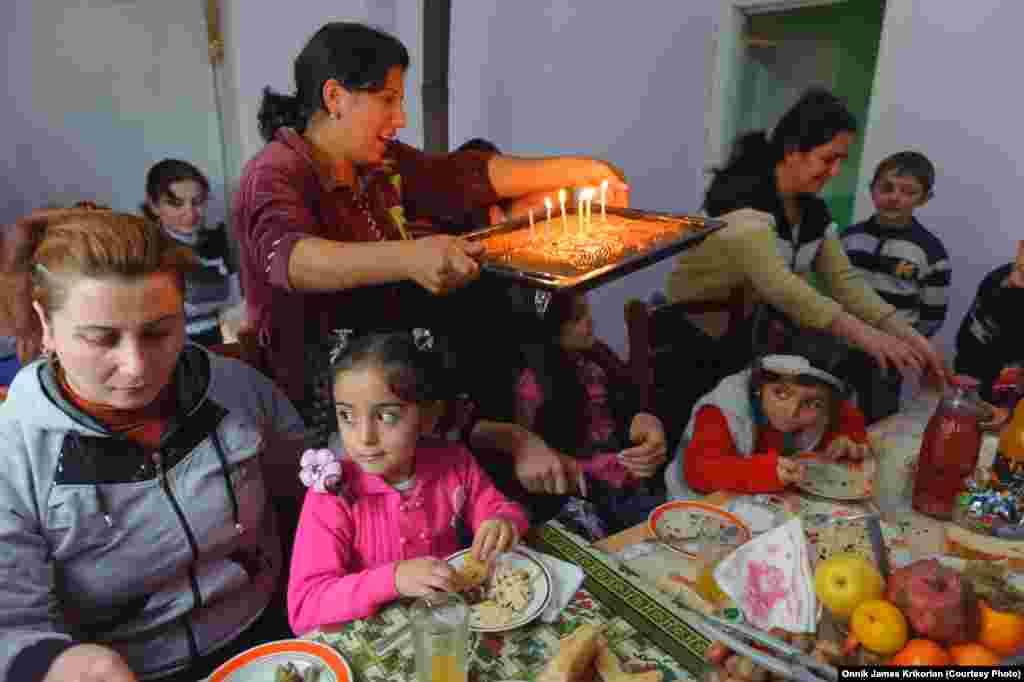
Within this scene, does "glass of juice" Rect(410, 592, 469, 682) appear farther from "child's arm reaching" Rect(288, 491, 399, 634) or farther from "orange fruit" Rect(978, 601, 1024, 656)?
"orange fruit" Rect(978, 601, 1024, 656)

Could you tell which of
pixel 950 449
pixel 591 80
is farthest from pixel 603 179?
pixel 591 80

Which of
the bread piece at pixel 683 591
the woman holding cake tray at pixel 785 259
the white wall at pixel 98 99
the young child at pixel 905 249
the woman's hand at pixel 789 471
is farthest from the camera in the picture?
the white wall at pixel 98 99

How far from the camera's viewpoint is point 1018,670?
2.65 ft

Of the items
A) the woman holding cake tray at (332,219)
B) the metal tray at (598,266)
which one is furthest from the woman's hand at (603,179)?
the metal tray at (598,266)

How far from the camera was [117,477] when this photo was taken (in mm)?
1202

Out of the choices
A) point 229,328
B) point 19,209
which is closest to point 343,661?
point 229,328

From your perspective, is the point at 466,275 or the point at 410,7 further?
the point at 410,7

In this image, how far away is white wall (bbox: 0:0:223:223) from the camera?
3.31m

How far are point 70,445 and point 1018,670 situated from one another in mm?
1349

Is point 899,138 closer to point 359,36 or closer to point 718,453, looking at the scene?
point 718,453

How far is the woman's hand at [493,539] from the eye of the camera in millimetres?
1257

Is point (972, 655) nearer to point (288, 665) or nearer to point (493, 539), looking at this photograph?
point (493, 539)

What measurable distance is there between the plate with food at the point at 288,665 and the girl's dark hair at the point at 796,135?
2078 millimetres

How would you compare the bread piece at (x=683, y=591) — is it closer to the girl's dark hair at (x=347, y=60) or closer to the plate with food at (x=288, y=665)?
the plate with food at (x=288, y=665)
